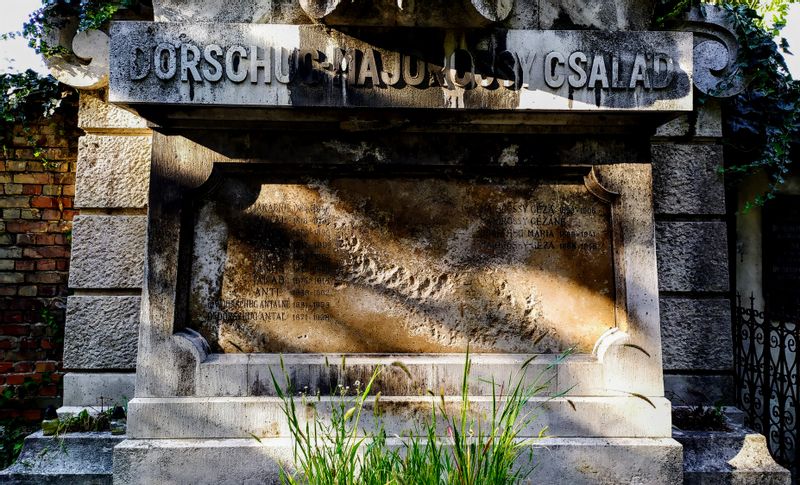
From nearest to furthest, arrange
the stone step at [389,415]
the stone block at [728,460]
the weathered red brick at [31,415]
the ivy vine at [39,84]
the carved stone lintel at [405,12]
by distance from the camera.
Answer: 1. the carved stone lintel at [405,12]
2. the stone step at [389,415]
3. the stone block at [728,460]
4. the ivy vine at [39,84]
5. the weathered red brick at [31,415]

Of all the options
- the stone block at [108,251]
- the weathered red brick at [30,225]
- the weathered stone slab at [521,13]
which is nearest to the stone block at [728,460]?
the weathered stone slab at [521,13]

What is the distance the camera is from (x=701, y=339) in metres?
3.69

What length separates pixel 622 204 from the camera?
10.5 feet

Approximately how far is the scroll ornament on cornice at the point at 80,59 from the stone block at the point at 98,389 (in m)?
1.86

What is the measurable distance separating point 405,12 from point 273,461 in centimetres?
240

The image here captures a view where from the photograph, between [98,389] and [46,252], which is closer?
[98,389]

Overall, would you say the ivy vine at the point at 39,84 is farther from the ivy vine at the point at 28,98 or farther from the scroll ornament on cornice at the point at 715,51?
the scroll ornament on cornice at the point at 715,51

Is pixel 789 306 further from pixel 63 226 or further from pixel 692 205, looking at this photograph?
pixel 63 226

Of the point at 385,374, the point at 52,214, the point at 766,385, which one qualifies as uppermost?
the point at 52,214

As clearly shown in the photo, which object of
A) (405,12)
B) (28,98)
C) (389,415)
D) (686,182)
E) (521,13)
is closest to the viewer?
(405,12)

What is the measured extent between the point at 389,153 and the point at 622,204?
1348 millimetres

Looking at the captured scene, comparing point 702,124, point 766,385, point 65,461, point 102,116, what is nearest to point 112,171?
point 102,116

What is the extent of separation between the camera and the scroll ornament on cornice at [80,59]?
11.8 ft

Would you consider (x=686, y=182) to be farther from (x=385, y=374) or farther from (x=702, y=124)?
(x=385, y=374)
